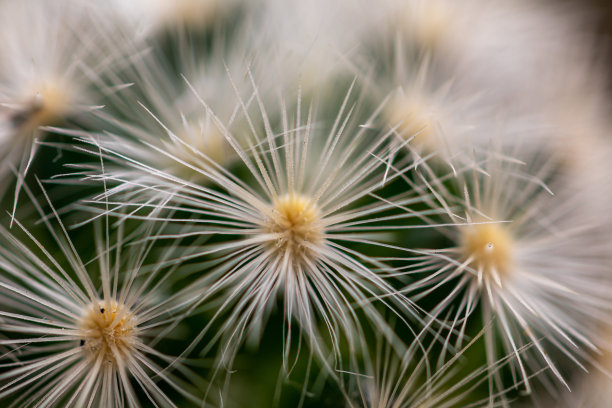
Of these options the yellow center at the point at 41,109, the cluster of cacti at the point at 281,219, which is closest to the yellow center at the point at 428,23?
the cluster of cacti at the point at 281,219

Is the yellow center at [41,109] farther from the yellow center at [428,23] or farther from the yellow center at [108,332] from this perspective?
the yellow center at [428,23]

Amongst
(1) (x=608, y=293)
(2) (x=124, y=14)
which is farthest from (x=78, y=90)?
(1) (x=608, y=293)

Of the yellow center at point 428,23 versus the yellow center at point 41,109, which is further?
the yellow center at point 428,23

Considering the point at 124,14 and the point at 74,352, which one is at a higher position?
the point at 124,14

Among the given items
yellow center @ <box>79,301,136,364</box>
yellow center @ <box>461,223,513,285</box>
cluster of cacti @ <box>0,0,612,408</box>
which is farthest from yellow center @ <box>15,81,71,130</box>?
yellow center @ <box>461,223,513,285</box>

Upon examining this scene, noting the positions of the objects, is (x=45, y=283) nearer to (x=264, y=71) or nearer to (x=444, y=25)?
(x=264, y=71)

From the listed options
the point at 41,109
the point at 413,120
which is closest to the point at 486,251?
the point at 413,120

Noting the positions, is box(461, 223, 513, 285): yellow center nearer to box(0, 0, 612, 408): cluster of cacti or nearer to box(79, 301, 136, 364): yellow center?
box(0, 0, 612, 408): cluster of cacti
